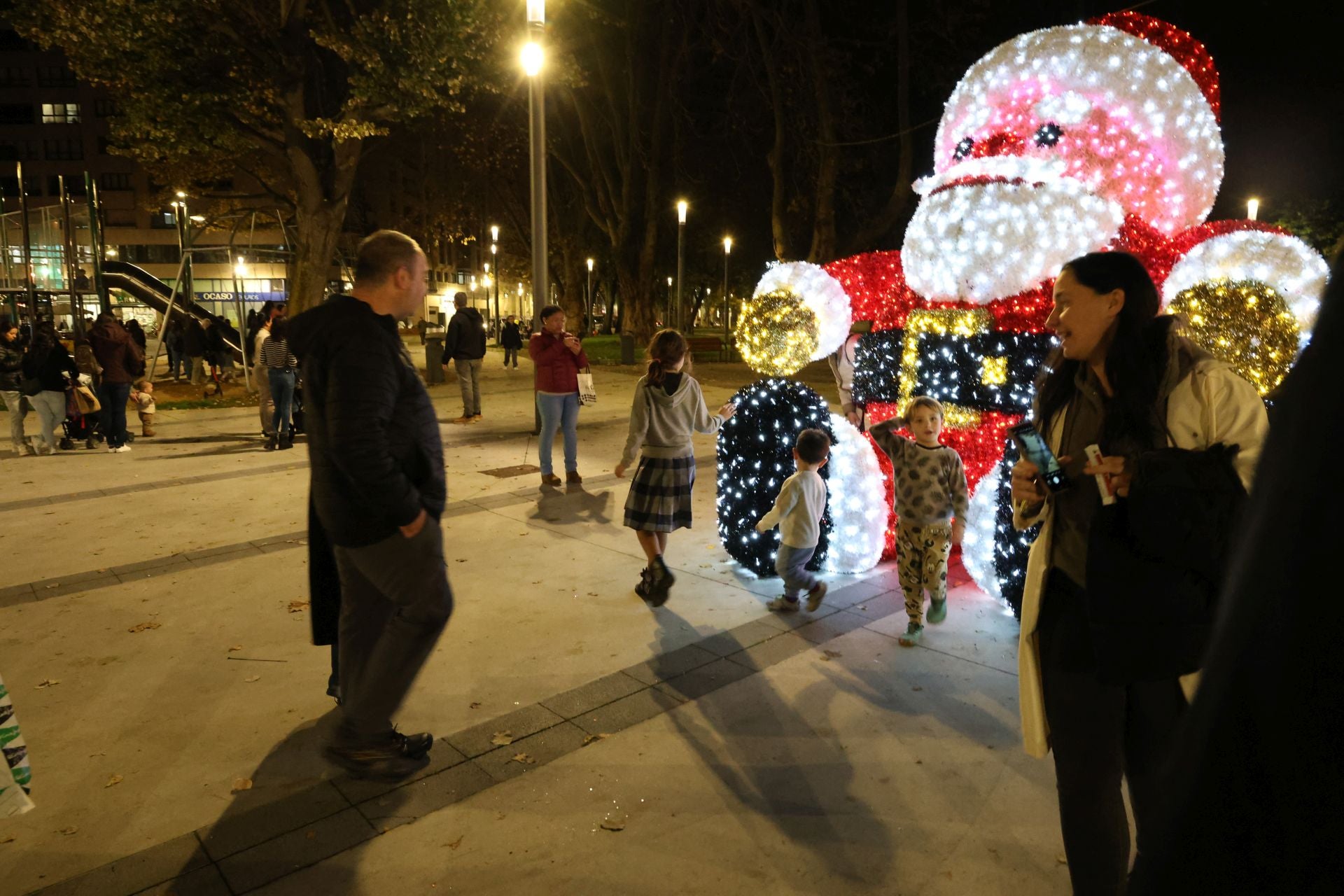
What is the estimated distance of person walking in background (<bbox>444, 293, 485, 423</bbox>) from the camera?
12.2 meters

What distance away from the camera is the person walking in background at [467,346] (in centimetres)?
1218

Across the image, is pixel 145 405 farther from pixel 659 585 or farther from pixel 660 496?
pixel 659 585

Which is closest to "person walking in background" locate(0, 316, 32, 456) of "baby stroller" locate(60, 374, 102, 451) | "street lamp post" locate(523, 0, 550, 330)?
"baby stroller" locate(60, 374, 102, 451)

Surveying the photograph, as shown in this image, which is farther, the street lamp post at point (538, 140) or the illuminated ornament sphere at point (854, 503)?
the street lamp post at point (538, 140)

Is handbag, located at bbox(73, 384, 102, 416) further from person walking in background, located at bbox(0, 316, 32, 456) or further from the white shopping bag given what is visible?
the white shopping bag

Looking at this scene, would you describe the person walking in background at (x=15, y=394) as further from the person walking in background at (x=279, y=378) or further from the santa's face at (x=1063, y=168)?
the santa's face at (x=1063, y=168)

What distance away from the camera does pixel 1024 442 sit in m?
2.12

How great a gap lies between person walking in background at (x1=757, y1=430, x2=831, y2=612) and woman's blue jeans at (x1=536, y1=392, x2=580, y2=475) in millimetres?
3847

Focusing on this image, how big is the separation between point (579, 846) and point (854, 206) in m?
19.7

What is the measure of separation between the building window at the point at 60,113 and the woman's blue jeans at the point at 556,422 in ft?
265

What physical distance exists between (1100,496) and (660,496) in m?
3.33

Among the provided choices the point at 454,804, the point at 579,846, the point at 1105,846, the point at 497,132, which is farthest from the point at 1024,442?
the point at 497,132

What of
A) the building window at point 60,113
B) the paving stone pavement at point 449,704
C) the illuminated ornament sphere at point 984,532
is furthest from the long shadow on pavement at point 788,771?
the building window at point 60,113

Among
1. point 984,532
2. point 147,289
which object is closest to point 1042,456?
point 984,532
